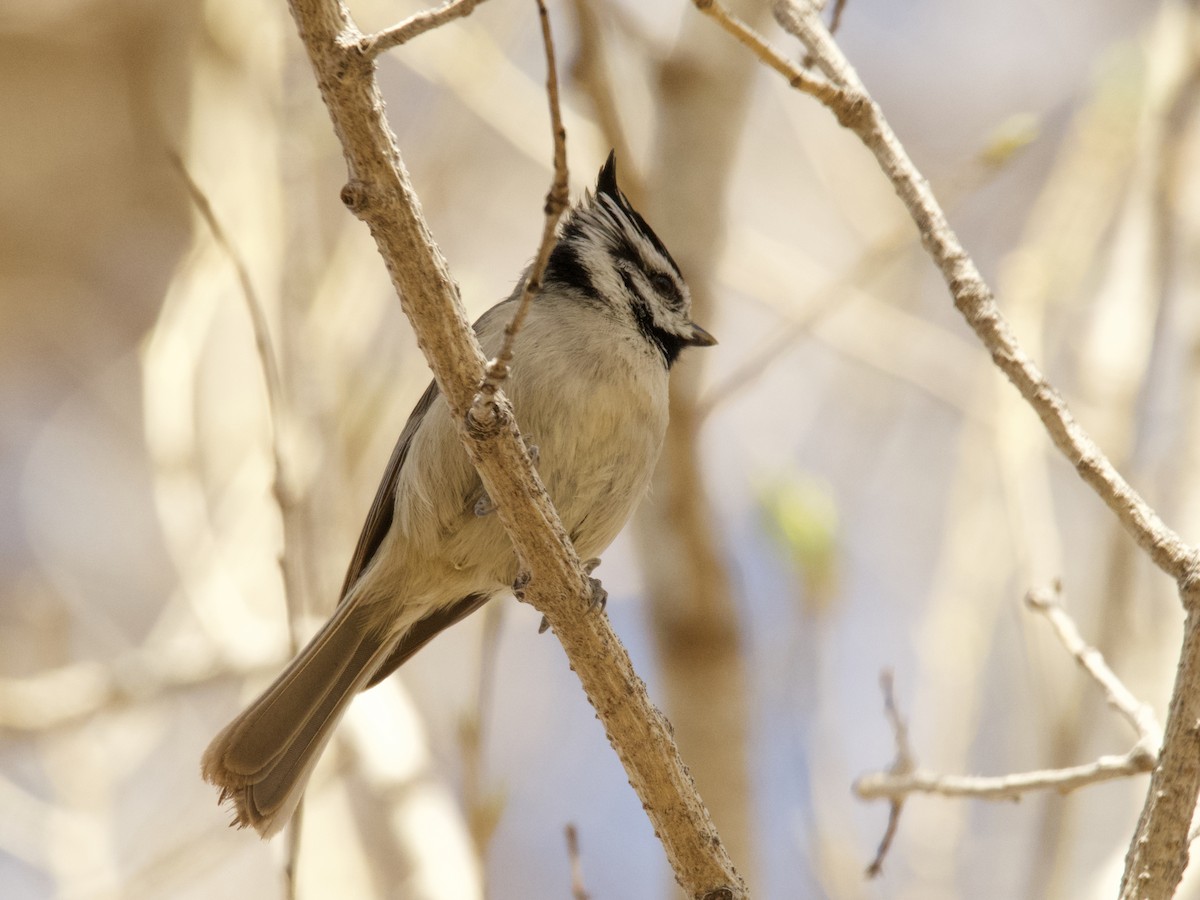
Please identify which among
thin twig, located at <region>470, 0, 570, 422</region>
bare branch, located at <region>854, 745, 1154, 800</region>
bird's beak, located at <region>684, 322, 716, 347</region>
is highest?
bird's beak, located at <region>684, 322, 716, 347</region>

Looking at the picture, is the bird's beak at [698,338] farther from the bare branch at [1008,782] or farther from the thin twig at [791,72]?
the bare branch at [1008,782]

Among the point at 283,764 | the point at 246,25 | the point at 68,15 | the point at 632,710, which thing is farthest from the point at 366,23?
the point at 632,710

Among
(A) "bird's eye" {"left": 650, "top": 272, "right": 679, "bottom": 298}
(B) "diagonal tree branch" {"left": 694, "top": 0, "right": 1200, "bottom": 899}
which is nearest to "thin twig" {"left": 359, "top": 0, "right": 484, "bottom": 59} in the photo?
(B) "diagonal tree branch" {"left": 694, "top": 0, "right": 1200, "bottom": 899}

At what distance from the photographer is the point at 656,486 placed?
14.8ft

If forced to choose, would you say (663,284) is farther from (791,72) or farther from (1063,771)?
(1063,771)

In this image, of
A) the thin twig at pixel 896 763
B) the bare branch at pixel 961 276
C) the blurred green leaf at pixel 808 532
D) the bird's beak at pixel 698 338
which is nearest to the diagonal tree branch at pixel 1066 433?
the bare branch at pixel 961 276

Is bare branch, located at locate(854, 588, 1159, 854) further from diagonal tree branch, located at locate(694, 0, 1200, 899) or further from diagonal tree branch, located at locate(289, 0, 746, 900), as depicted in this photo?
diagonal tree branch, located at locate(289, 0, 746, 900)

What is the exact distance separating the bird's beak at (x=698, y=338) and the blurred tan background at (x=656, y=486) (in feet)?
0.86

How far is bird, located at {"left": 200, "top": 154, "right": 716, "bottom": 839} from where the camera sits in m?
3.30

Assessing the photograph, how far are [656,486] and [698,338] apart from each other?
73 centimetres

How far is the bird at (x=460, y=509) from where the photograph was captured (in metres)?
3.30

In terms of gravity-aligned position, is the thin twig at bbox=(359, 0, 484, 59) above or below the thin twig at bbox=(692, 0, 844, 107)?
below

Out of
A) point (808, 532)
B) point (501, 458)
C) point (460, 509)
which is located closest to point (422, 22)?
point (501, 458)

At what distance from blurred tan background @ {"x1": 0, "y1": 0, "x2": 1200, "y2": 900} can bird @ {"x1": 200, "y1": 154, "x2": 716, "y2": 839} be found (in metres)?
0.30
